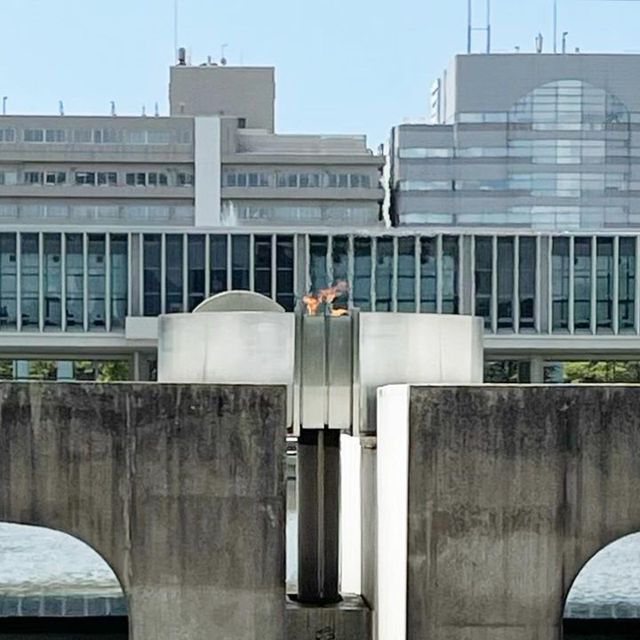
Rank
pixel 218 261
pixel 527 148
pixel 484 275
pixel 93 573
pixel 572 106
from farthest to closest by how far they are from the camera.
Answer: pixel 572 106
pixel 527 148
pixel 484 275
pixel 218 261
pixel 93 573

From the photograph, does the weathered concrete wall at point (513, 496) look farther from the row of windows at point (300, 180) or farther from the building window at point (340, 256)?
the row of windows at point (300, 180)

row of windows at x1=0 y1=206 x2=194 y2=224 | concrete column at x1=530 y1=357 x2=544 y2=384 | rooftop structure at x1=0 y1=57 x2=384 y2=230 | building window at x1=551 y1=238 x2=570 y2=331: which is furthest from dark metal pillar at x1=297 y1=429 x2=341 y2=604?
row of windows at x1=0 y1=206 x2=194 y2=224

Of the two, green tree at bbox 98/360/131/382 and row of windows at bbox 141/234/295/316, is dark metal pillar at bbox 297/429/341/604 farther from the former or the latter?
green tree at bbox 98/360/131/382

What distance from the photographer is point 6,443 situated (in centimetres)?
1219

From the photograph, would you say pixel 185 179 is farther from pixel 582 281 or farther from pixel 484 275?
pixel 582 281

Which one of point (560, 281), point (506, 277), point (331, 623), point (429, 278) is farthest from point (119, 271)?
point (331, 623)

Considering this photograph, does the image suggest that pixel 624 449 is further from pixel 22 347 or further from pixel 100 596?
pixel 22 347

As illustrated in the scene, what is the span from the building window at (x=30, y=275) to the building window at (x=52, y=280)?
0.34m

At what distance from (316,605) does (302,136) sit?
3117 inches

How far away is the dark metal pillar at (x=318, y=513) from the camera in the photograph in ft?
51.9

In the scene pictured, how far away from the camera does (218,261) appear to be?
5278 cm

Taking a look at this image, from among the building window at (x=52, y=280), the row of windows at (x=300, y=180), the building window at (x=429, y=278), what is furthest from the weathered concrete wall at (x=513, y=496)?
the row of windows at (x=300, y=180)

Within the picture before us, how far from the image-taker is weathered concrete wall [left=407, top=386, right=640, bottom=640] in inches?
473

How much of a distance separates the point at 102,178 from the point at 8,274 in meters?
36.4
